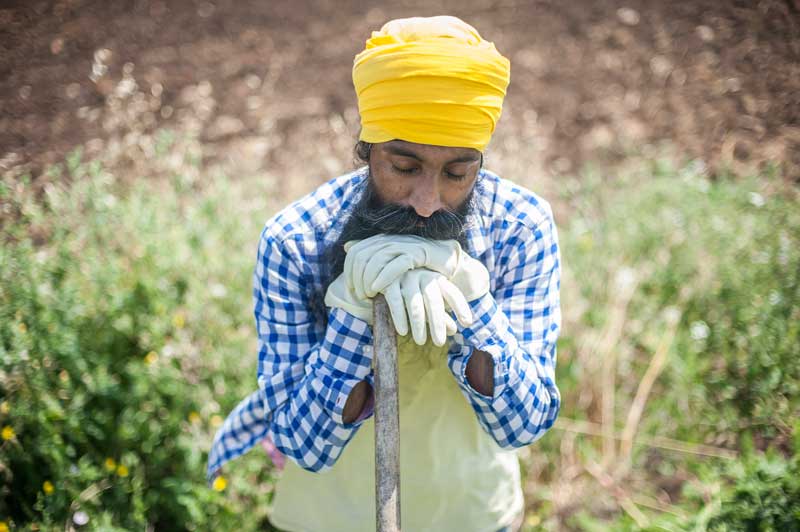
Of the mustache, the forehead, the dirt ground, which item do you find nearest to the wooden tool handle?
the mustache

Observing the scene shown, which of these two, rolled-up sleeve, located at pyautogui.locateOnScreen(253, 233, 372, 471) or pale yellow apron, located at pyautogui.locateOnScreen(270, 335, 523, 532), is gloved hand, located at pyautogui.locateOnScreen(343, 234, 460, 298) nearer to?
rolled-up sleeve, located at pyautogui.locateOnScreen(253, 233, 372, 471)

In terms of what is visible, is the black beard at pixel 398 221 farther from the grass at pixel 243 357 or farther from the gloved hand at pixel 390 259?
the grass at pixel 243 357

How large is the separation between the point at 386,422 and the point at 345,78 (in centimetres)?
329

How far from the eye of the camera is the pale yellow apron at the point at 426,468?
1.89 m

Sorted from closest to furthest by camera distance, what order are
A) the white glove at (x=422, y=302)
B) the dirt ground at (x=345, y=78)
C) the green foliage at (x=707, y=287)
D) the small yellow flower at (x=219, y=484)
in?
the white glove at (x=422, y=302)
the small yellow flower at (x=219, y=484)
the green foliage at (x=707, y=287)
the dirt ground at (x=345, y=78)

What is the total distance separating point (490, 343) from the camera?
169 cm

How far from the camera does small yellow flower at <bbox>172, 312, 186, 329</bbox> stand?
268 cm

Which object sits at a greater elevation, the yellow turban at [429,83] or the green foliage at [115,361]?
the yellow turban at [429,83]

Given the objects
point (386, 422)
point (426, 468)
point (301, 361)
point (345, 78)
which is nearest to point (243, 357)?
point (301, 361)

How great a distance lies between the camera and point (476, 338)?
5.54 ft

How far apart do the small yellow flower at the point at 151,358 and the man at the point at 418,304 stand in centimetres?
69

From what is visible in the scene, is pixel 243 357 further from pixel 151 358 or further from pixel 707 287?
pixel 707 287

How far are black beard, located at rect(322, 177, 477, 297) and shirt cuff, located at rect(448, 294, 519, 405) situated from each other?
0.62ft

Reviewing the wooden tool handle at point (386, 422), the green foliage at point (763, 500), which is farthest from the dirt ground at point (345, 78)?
the wooden tool handle at point (386, 422)
